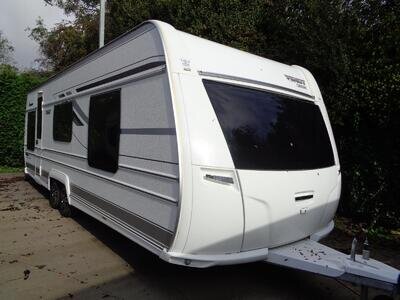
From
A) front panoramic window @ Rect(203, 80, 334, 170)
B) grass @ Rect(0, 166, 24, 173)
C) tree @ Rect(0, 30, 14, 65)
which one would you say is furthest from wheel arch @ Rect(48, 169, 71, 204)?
tree @ Rect(0, 30, 14, 65)

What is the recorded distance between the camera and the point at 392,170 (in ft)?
21.3

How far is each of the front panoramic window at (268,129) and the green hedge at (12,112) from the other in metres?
11.6

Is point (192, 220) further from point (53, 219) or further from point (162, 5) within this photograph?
point (162, 5)

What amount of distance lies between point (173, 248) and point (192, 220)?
33cm

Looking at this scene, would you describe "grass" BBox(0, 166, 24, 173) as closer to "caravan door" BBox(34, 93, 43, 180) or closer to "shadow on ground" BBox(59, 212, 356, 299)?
"caravan door" BBox(34, 93, 43, 180)

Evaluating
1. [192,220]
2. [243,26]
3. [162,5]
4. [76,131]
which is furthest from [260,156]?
[162,5]

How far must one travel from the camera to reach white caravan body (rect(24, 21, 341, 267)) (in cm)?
355

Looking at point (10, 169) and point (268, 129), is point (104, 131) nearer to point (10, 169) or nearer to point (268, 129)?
point (268, 129)

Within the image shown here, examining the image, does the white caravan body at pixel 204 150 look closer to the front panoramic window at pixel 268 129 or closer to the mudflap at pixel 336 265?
the front panoramic window at pixel 268 129

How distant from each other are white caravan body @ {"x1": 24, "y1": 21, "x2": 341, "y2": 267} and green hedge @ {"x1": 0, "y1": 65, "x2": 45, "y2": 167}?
9.60 m

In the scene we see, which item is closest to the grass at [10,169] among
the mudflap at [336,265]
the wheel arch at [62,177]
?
the wheel arch at [62,177]

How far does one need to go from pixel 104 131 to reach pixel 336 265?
3.06 m

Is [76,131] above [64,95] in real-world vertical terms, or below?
below

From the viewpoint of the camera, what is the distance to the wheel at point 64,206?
6.99 m
